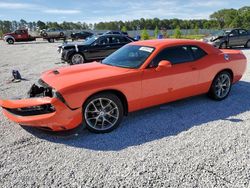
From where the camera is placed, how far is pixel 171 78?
4426 millimetres

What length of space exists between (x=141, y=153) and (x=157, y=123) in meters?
1.03

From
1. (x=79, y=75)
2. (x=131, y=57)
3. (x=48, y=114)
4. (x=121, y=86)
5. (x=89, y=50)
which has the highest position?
(x=131, y=57)

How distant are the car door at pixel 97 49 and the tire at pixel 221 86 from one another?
278 inches

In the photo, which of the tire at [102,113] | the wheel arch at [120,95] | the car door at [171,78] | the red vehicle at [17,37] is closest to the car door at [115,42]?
the car door at [171,78]

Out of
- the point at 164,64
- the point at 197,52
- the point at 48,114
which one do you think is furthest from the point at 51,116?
the point at 197,52

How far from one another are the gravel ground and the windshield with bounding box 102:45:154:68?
39.9 inches

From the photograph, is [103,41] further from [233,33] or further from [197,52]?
[233,33]

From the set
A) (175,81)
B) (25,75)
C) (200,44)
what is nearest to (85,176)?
(175,81)

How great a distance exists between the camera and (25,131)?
4000 millimetres

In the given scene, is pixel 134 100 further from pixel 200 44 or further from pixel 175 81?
pixel 200 44

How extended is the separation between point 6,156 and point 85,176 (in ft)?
4.17

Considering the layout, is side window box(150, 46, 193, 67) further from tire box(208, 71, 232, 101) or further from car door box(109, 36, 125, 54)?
car door box(109, 36, 125, 54)

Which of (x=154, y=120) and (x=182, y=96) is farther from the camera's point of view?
(x=182, y=96)

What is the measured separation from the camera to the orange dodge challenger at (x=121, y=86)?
357 cm
